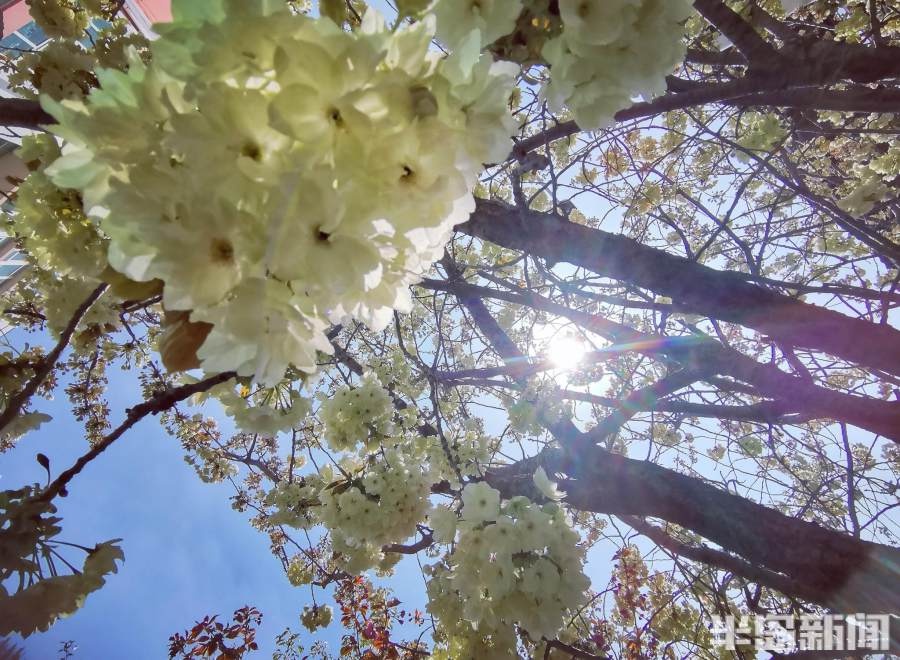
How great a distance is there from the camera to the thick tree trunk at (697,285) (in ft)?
6.47

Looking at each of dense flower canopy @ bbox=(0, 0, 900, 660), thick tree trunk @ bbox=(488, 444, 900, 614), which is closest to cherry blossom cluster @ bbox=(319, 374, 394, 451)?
dense flower canopy @ bbox=(0, 0, 900, 660)

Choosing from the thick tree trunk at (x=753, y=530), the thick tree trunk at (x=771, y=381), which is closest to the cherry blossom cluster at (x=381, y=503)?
the thick tree trunk at (x=753, y=530)

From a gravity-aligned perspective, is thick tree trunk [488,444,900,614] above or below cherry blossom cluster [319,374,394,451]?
below

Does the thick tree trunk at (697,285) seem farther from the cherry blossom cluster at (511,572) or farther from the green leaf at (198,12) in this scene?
the green leaf at (198,12)

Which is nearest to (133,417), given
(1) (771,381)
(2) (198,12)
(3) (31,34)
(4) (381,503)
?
(2) (198,12)

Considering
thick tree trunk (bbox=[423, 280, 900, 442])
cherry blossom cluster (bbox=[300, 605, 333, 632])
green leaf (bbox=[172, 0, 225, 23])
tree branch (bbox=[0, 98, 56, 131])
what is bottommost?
cherry blossom cluster (bbox=[300, 605, 333, 632])

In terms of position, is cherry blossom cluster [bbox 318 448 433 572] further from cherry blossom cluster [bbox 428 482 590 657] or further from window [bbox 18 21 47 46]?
window [bbox 18 21 47 46]

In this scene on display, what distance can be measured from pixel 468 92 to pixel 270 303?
19.6 inches

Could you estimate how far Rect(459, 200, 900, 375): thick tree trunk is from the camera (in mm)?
1973

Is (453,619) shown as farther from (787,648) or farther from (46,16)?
(46,16)

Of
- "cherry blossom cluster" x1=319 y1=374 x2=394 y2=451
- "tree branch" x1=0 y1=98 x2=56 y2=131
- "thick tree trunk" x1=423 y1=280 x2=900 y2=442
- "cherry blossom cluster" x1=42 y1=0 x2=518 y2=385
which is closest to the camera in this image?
"cherry blossom cluster" x1=42 y1=0 x2=518 y2=385

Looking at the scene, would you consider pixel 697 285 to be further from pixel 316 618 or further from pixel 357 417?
pixel 316 618

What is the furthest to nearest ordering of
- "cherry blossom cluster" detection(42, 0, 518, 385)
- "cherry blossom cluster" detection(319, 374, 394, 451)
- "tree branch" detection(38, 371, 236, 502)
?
"cherry blossom cluster" detection(319, 374, 394, 451) → "tree branch" detection(38, 371, 236, 502) → "cherry blossom cluster" detection(42, 0, 518, 385)

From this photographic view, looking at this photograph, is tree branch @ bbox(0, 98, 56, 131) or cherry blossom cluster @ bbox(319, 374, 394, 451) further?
cherry blossom cluster @ bbox(319, 374, 394, 451)
